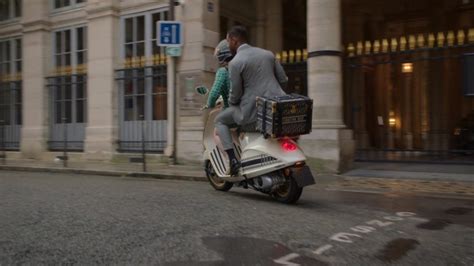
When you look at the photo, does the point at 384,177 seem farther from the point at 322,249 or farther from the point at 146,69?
the point at 146,69

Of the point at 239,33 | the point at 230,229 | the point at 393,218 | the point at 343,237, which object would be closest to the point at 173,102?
the point at 239,33

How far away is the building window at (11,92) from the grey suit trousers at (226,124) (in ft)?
38.1

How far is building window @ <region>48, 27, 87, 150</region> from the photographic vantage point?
14688mm

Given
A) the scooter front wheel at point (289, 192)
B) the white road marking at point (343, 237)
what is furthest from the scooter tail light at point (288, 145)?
the white road marking at point (343, 237)

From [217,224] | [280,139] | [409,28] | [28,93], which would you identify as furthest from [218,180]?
[409,28]

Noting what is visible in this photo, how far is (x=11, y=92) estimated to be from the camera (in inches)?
649

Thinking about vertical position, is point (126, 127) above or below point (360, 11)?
below

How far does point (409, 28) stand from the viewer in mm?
16406

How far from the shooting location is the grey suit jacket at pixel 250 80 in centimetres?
627

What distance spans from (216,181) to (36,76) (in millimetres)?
10098

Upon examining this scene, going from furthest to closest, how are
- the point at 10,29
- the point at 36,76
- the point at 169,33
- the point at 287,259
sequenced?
the point at 10,29 → the point at 36,76 → the point at 169,33 → the point at 287,259

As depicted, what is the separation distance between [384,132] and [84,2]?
901 centimetres

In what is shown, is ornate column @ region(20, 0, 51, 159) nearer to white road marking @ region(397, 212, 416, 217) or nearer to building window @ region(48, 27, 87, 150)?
building window @ region(48, 27, 87, 150)

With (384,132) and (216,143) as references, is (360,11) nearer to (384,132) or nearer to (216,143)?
(384,132)
